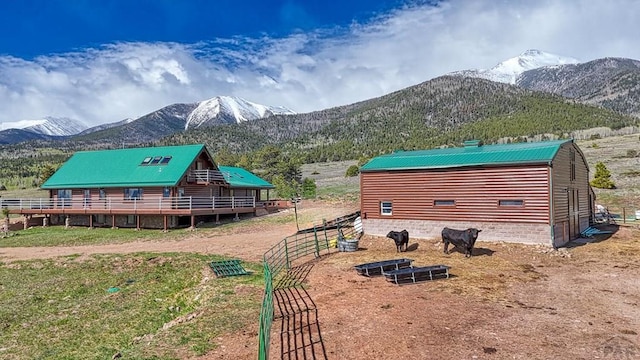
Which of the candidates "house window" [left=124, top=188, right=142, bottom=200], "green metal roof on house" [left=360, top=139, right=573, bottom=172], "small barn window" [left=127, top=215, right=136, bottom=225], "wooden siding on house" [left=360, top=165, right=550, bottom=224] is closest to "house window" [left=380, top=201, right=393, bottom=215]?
"wooden siding on house" [left=360, top=165, right=550, bottom=224]

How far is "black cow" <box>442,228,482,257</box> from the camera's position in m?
21.5

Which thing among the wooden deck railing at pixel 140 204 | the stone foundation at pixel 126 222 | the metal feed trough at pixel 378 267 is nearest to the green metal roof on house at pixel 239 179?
the wooden deck railing at pixel 140 204

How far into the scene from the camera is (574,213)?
26.6 meters

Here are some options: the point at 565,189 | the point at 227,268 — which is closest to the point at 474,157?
the point at 565,189

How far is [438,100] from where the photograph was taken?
198 metres

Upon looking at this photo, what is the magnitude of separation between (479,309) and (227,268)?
11.7 meters

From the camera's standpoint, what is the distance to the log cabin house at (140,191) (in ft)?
118

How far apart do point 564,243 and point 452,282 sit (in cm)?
1156

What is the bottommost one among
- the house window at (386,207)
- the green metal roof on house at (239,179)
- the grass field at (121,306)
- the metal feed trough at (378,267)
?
the grass field at (121,306)

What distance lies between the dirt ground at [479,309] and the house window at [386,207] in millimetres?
4971

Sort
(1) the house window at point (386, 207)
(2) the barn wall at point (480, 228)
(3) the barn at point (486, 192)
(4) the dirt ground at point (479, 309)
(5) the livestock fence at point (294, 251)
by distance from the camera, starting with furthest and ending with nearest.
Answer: (1) the house window at point (386, 207)
(3) the barn at point (486, 192)
(2) the barn wall at point (480, 228)
(5) the livestock fence at point (294, 251)
(4) the dirt ground at point (479, 309)

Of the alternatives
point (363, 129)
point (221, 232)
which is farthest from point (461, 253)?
point (363, 129)

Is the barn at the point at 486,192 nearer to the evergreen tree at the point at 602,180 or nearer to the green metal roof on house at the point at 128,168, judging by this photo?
the green metal roof on house at the point at 128,168

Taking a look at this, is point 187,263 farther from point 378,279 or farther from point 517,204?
point 517,204
